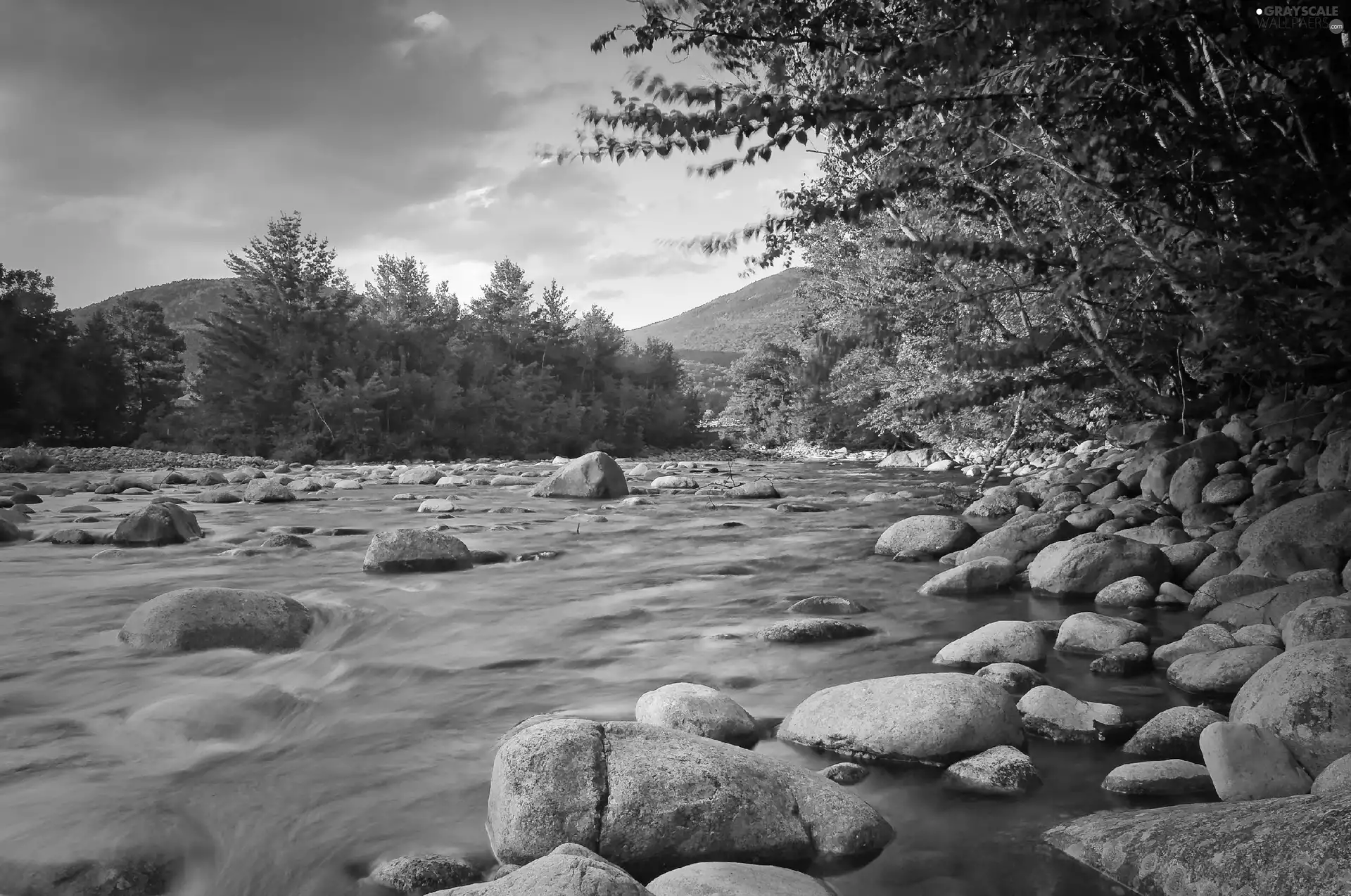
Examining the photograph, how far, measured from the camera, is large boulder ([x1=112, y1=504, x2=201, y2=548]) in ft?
28.0

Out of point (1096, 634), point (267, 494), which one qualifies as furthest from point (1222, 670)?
point (267, 494)

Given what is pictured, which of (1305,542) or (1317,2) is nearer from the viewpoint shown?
(1317,2)

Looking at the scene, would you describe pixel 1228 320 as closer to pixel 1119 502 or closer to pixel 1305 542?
pixel 1305 542

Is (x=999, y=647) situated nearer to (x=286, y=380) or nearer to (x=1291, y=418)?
(x=1291, y=418)

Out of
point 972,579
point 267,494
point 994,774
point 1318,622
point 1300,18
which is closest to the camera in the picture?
point 994,774

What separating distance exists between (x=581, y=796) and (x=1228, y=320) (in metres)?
4.24

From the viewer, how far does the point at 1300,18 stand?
3.94 metres

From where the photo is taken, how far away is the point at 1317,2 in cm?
387

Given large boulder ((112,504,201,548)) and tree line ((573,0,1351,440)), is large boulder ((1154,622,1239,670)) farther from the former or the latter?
large boulder ((112,504,201,548))

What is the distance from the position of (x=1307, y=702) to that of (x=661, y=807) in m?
2.14

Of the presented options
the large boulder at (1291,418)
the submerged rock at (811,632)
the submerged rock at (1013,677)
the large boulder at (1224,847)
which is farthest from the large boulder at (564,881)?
the large boulder at (1291,418)

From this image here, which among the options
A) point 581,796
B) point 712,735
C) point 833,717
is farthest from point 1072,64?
point 581,796

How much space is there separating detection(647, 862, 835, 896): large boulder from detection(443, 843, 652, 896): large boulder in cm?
12

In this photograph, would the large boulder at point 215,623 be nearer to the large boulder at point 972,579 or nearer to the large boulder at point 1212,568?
the large boulder at point 972,579
